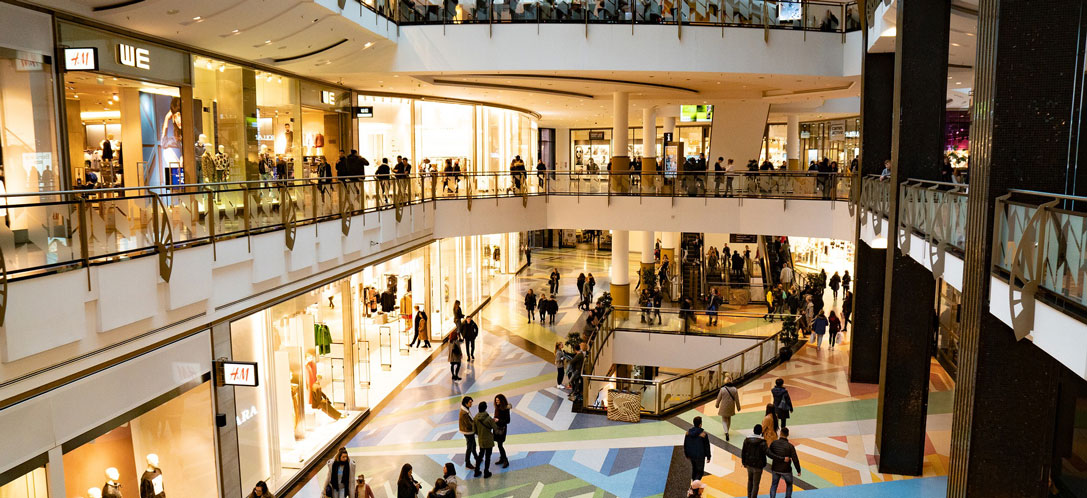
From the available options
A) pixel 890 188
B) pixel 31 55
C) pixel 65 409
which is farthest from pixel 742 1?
pixel 65 409

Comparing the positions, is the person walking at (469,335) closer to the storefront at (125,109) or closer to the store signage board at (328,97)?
the store signage board at (328,97)

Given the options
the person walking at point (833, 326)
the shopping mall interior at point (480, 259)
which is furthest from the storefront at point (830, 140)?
the person walking at point (833, 326)

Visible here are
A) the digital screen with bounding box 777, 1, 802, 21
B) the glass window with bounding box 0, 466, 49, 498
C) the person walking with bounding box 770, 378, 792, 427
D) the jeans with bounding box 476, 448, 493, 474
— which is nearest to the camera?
the glass window with bounding box 0, 466, 49, 498

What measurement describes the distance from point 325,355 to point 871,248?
1082 centimetres

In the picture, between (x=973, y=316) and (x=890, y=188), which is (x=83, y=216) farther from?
(x=890, y=188)

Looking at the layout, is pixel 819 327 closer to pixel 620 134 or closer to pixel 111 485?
pixel 620 134

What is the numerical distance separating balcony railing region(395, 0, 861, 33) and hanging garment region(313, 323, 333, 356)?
25.7 feet

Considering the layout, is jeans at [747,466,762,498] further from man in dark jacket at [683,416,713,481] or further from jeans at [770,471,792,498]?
man in dark jacket at [683,416,713,481]

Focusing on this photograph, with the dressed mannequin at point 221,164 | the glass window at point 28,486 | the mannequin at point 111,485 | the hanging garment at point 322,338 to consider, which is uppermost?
the dressed mannequin at point 221,164

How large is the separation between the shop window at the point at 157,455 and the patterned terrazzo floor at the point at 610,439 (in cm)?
215

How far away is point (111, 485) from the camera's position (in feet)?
24.8

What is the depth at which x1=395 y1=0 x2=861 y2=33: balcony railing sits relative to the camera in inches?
672

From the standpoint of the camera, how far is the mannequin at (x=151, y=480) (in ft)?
26.8

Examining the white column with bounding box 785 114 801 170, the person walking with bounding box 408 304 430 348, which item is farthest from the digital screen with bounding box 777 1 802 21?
the white column with bounding box 785 114 801 170
